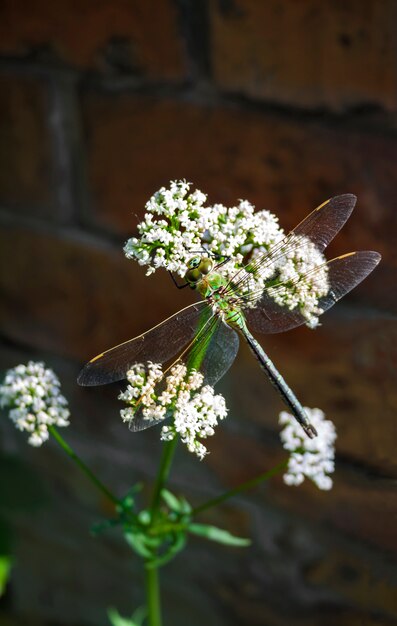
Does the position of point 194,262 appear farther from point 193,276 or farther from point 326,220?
point 326,220

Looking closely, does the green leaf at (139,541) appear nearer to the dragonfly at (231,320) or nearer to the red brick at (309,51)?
the dragonfly at (231,320)

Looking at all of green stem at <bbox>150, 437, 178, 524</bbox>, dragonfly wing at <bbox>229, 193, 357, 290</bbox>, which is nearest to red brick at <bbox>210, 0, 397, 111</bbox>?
dragonfly wing at <bbox>229, 193, 357, 290</bbox>

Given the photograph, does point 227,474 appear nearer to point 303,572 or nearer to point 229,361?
point 303,572

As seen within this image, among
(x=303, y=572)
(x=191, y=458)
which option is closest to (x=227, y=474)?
(x=191, y=458)

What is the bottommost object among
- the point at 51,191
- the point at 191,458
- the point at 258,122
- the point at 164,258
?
Answer: the point at 164,258

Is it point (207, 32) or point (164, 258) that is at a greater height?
point (207, 32)

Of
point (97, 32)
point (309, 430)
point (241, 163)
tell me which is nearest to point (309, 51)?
point (241, 163)

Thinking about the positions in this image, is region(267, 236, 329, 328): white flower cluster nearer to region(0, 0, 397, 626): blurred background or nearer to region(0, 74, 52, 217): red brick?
region(0, 0, 397, 626): blurred background

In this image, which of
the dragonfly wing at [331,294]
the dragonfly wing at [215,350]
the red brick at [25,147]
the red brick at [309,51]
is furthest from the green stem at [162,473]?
the red brick at [25,147]
